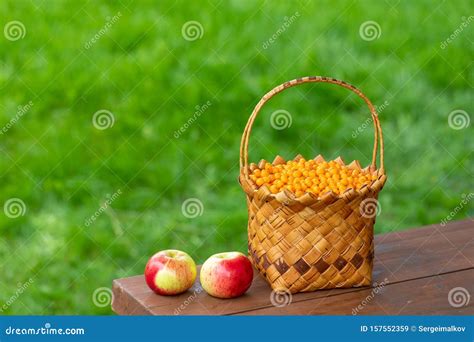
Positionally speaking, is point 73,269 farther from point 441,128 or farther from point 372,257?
point 441,128

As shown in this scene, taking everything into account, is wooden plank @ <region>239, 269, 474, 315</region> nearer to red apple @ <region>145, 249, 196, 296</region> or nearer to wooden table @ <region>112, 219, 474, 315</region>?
wooden table @ <region>112, 219, 474, 315</region>

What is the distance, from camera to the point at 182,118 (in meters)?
4.71

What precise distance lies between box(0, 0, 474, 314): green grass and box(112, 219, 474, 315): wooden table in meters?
1.15

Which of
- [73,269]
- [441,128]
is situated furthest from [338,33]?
[73,269]

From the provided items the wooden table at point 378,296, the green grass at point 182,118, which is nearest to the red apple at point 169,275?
the wooden table at point 378,296

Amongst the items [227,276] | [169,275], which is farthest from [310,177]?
[169,275]

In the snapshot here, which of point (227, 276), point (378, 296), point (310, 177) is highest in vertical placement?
point (310, 177)

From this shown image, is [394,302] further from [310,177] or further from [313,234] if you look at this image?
[310,177]

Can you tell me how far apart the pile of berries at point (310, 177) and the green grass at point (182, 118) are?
128 cm

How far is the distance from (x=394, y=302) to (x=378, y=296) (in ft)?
0.19

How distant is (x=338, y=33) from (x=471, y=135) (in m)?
0.89

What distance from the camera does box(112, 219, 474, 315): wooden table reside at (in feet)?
8.86

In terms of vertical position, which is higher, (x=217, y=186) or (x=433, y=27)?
(x=433, y=27)

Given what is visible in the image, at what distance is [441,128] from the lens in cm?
488
